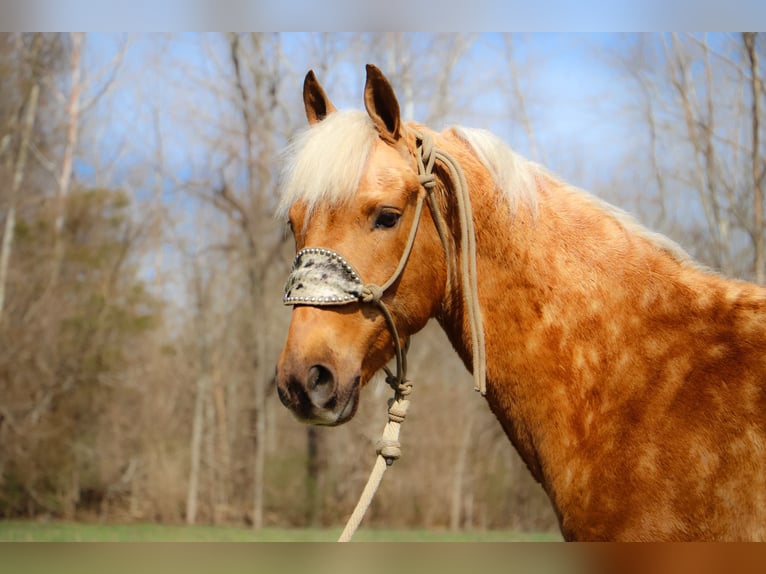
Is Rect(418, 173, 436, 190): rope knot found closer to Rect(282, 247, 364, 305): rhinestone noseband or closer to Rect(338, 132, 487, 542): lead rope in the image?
Rect(338, 132, 487, 542): lead rope

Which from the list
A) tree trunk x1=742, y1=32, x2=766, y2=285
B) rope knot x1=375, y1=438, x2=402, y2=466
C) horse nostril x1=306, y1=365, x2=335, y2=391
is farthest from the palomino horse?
tree trunk x1=742, y1=32, x2=766, y2=285

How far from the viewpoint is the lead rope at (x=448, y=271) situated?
2.28 metres

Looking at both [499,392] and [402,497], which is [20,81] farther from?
[499,392]

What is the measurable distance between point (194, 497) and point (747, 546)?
15.6 meters

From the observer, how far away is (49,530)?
41.9 ft

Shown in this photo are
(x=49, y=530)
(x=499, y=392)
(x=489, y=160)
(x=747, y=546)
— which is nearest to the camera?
(x=747, y=546)

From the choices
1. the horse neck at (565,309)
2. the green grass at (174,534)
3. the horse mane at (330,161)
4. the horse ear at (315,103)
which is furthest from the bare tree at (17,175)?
the horse neck at (565,309)

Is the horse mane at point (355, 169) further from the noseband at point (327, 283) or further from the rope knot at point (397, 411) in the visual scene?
the rope knot at point (397, 411)

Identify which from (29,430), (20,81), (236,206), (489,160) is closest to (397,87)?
(236,206)

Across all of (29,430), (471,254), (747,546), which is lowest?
(29,430)

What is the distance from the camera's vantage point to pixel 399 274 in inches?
90.4

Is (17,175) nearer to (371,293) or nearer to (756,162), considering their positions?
(756,162)

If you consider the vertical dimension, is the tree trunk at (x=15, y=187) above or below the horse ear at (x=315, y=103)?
above

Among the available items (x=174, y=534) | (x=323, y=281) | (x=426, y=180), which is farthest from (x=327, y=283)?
(x=174, y=534)
